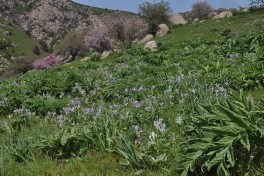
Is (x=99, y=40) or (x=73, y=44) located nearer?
(x=99, y=40)

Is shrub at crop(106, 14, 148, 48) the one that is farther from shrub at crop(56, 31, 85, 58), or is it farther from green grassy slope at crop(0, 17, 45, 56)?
green grassy slope at crop(0, 17, 45, 56)

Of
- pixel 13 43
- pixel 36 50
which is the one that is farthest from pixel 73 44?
pixel 13 43

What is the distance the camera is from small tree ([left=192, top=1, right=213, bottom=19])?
74.1 meters

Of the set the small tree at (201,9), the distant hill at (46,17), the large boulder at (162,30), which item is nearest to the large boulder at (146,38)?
the large boulder at (162,30)

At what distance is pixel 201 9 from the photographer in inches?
2921

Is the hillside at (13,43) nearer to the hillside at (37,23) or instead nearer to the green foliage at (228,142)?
the hillside at (37,23)

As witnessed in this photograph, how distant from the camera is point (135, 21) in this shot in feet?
153

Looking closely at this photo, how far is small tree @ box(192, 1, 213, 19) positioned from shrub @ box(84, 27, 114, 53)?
29.0 meters

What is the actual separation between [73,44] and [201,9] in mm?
29687

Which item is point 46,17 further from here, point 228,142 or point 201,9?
point 228,142

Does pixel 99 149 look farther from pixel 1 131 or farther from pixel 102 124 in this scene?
pixel 1 131

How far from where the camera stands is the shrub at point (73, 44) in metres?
57.2

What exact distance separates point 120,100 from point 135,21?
126ft

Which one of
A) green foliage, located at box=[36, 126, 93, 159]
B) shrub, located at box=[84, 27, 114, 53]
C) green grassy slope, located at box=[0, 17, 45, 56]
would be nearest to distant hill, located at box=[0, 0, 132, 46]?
green grassy slope, located at box=[0, 17, 45, 56]
